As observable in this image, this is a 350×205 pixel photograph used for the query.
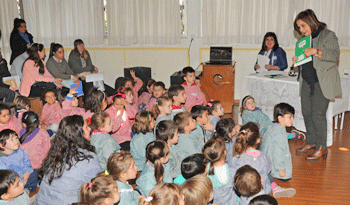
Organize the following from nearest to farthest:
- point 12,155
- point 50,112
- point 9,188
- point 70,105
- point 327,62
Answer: point 9,188, point 12,155, point 327,62, point 70,105, point 50,112

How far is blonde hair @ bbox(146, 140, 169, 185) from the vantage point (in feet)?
8.18

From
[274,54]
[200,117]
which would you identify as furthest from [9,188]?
[274,54]

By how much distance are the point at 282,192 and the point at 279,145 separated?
444mm

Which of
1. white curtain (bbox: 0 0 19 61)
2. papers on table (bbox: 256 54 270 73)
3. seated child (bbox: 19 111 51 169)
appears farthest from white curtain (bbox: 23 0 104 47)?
seated child (bbox: 19 111 51 169)

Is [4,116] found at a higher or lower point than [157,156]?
higher

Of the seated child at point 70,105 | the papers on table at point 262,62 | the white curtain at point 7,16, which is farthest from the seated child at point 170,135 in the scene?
the white curtain at point 7,16

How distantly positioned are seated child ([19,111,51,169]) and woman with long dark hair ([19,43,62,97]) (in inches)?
81.2

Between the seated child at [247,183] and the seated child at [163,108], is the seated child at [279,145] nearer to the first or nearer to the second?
the seated child at [247,183]

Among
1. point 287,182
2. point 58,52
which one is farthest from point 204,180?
point 58,52

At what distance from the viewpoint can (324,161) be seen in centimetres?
379

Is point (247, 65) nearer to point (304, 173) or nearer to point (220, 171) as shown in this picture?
point (304, 173)

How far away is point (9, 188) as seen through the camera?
223cm

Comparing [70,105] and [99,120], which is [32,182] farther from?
[70,105]

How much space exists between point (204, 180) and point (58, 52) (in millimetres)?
4340
